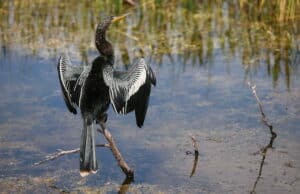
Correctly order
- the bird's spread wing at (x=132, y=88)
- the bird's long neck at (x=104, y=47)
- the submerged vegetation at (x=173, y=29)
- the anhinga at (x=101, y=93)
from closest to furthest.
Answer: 1. the anhinga at (x=101, y=93)
2. the bird's spread wing at (x=132, y=88)
3. the bird's long neck at (x=104, y=47)
4. the submerged vegetation at (x=173, y=29)

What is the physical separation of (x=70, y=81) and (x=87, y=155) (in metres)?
0.72

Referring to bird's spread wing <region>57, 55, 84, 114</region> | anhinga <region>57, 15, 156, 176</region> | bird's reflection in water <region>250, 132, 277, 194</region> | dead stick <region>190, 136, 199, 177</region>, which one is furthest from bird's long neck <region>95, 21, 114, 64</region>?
bird's reflection in water <region>250, 132, 277, 194</region>

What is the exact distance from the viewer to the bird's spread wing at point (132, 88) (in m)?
5.33

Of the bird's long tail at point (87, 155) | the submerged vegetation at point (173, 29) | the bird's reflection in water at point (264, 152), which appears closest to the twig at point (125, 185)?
the bird's long tail at point (87, 155)

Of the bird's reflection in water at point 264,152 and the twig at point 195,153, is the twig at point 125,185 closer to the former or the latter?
the twig at point 195,153

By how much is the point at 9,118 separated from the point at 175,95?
5.23 feet

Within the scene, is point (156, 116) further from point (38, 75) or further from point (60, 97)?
point (38, 75)

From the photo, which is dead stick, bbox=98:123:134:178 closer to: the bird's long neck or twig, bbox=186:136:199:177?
twig, bbox=186:136:199:177

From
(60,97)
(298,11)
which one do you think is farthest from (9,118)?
(298,11)

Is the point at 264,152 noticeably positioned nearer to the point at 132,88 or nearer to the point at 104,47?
the point at 132,88

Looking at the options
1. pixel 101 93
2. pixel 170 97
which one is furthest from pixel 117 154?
pixel 170 97

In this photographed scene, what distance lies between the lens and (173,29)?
909 cm

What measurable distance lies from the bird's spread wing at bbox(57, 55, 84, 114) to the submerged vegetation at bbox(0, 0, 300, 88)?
2.39 metres

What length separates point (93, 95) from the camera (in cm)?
532
